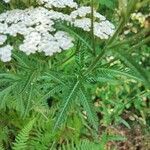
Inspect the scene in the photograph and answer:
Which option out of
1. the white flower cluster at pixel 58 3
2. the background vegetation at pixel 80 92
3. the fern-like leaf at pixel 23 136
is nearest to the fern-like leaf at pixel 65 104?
the background vegetation at pixel 80 92

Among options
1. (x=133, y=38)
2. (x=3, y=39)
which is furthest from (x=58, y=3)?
(x=133, y=38)

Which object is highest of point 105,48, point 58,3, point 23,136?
point 105,48

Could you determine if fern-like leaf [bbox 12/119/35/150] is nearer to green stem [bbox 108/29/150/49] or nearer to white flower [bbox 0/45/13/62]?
white flower [bbox 0/45/13/62]

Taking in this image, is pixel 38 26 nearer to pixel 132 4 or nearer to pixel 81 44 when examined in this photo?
pixel 81 44

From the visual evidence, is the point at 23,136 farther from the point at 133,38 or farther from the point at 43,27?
the point at 133,38

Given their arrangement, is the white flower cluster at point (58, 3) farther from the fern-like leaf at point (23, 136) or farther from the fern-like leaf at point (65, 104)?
the fern-like leaf at point (23, 136)

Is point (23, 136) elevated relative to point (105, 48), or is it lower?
lower

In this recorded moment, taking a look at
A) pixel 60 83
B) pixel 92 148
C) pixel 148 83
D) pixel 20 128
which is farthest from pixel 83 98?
pixel 20 128
